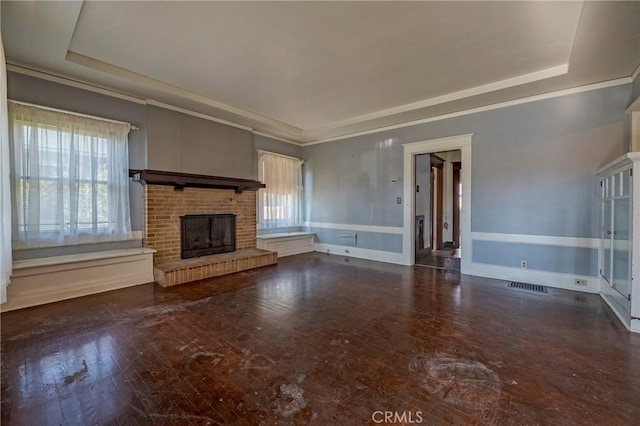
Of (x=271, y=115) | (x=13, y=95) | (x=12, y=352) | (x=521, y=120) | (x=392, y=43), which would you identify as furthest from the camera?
(x=271, y=115)

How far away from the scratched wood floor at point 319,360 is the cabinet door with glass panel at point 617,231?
1.29ft

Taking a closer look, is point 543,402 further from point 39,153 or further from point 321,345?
point 39,153

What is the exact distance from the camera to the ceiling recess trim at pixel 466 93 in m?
3.55

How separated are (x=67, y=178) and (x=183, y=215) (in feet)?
5.34

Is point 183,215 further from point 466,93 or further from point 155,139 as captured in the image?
point 466,93

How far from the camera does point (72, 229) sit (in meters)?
3.81

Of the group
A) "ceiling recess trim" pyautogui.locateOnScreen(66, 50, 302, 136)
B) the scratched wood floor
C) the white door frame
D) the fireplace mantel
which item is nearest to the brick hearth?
the fireplace mantel

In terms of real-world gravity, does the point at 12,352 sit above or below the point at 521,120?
below

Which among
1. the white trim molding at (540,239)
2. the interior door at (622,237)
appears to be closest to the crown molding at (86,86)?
the white trim molding at (540,239)

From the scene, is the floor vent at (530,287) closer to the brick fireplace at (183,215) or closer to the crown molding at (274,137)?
the brick fireplace at (183,215)

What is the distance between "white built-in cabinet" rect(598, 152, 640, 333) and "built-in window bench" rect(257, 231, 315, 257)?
5.31m

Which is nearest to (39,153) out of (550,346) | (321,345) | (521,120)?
(321,345)

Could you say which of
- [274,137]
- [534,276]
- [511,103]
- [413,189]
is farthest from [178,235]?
[511,103]

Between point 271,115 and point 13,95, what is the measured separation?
11.6ft
